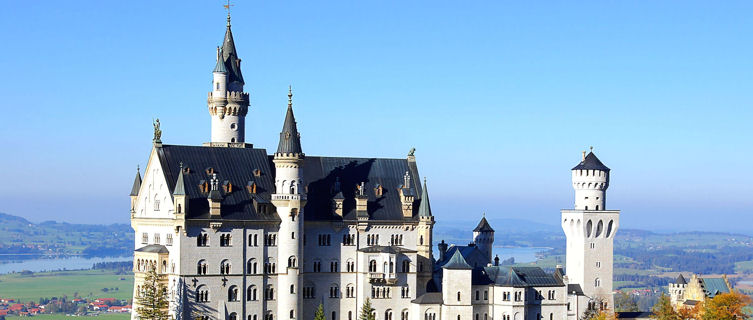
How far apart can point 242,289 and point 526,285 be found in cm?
2895

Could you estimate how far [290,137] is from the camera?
11388 centimetres

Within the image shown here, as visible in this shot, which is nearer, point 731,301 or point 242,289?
point 242,289

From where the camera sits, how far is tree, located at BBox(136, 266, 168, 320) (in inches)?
4210

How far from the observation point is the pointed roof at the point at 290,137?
4471 inches

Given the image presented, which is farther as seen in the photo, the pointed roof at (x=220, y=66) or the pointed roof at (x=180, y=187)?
the pointed roof at (x=220, y=66)

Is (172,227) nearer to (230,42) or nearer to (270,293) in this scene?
(270,293)

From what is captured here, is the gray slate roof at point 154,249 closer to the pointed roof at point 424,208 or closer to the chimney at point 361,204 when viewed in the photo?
the chimney at point 361,204

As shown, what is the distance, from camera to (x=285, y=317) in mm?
113812

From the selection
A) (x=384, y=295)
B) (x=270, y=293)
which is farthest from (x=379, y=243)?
(x=270, y=293)

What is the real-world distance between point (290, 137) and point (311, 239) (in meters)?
10.6

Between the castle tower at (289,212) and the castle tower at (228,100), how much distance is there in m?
11.9

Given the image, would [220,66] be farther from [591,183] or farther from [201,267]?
[591,183]

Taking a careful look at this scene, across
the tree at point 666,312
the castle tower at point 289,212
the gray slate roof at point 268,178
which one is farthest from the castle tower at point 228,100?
the tree at point 666,312

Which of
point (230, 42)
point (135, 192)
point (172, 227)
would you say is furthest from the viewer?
point (230, 42)
